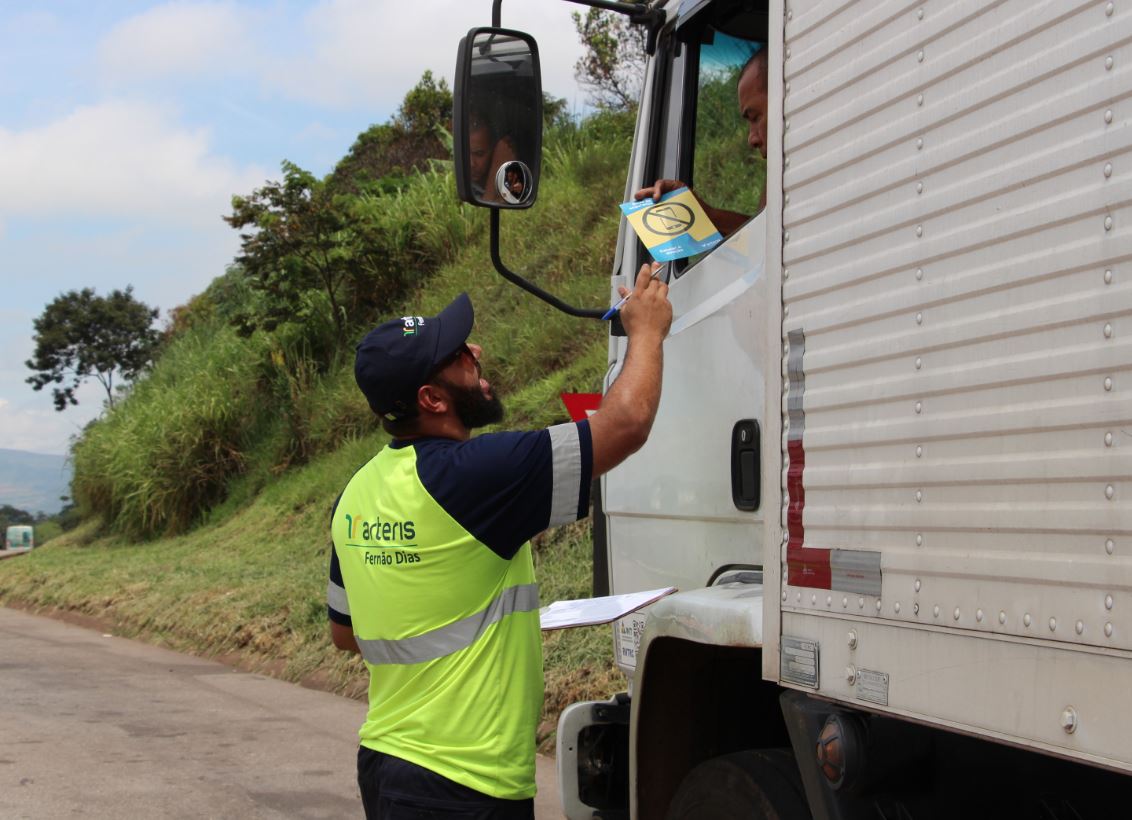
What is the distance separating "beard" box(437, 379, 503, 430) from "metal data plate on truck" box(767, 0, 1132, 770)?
0.77 meters

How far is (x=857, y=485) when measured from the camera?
2.14 m

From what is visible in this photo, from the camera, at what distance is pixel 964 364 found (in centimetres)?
A: 193

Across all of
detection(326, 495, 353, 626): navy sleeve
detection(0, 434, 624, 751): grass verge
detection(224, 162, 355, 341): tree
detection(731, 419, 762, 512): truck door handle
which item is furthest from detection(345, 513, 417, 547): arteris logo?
detection(224, 162, 355, 341): tree

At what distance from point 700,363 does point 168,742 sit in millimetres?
5118

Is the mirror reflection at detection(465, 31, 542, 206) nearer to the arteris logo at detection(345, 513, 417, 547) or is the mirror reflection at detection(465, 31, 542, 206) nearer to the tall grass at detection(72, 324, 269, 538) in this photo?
the arteris logo at detection(345, 513, 417, 547)

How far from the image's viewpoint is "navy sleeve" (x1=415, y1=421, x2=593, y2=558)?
8.59ft

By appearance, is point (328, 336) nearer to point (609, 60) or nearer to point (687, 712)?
point (609, 60)

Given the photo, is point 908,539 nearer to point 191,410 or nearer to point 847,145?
point 847,145

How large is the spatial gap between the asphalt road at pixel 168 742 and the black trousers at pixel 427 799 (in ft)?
10.5

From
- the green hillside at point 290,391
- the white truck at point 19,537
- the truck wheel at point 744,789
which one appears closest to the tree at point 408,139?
the green hillside at point 290,391

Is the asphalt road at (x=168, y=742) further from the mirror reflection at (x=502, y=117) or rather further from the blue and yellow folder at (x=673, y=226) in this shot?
the mirror reflection at (x=502, y=117)

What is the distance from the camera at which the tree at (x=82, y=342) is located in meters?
31.9

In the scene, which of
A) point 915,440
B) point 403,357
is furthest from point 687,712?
point 915,440

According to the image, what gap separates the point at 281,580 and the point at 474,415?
350 inches
